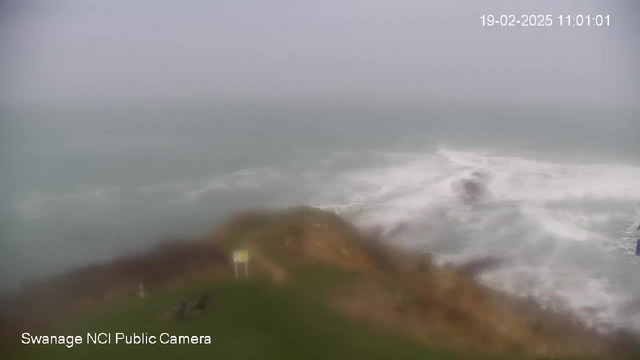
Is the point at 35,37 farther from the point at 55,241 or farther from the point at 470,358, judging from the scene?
the point at 470,358

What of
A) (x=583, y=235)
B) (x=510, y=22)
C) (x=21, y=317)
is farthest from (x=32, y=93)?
(x=583, y=235)
